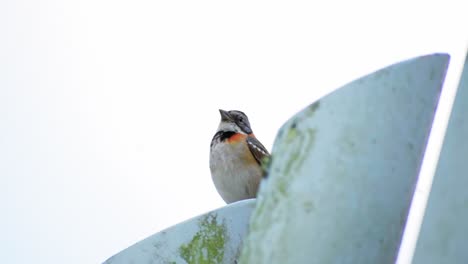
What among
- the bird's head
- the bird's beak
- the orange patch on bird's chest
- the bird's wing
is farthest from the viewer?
the bird's beak

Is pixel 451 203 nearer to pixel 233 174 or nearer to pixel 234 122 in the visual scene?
pixel 233 174

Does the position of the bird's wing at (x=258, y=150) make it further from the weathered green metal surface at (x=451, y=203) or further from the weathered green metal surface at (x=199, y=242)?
the weathered green metal surface at (x=451, y=203)

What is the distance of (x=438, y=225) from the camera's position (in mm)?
1908

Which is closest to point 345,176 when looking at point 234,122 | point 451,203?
point 451,203

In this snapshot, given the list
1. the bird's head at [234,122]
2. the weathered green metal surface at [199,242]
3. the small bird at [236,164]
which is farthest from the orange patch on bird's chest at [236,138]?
the weathered green metal surface at [199,242]

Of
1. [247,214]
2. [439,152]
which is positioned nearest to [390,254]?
[439,152]

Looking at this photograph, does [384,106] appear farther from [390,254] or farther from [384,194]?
[390,254]

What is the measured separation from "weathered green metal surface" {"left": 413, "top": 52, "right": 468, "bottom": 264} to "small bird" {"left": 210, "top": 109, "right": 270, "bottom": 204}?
4.40 metres

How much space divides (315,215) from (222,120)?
547 cm

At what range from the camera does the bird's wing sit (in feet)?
21.9

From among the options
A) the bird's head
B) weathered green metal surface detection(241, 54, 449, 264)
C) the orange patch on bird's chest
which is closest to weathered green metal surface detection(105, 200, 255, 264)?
weathered green metal surface detection(241, 54, 449, 264)

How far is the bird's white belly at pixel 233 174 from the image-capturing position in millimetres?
6445

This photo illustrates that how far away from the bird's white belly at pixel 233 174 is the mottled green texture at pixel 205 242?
3.43m

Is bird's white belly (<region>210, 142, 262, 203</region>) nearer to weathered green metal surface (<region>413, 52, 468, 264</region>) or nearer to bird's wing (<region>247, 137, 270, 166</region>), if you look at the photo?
bird's wing (<region>247, 137, 270, 166</region>)
